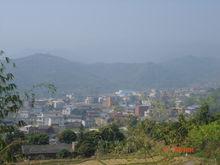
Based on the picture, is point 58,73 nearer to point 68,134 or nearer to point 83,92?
point 83,92

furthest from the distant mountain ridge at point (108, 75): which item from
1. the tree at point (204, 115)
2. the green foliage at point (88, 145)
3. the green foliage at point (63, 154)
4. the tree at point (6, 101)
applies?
the tree at point (6, 101)

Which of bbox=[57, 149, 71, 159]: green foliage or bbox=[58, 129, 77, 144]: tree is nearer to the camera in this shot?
bbox=[57, 149, 71, 159]: green foliage

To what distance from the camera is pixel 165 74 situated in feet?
501

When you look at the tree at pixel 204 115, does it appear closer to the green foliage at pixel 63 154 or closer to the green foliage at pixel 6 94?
the green foliage at pixel 63 154

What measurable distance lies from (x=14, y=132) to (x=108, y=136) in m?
19.0

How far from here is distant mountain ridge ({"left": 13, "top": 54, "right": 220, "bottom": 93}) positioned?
123 meters

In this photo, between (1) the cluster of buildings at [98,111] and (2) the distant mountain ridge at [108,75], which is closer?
(1) the cluster of buildings at [98,111]

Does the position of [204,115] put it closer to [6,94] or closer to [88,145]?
[88,145]

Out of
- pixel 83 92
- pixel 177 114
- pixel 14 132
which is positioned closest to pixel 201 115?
pixel 177 114

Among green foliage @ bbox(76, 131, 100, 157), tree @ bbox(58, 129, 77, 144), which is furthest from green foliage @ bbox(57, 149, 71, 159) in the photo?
tree @ bbox(58, 129, 77, 144)

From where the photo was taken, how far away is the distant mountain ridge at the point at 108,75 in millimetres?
122688

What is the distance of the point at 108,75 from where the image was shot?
6565 inches

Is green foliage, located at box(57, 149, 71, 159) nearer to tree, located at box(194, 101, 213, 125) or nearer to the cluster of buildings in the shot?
the cluster of buildings

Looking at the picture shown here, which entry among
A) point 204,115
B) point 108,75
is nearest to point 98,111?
point 204,115
